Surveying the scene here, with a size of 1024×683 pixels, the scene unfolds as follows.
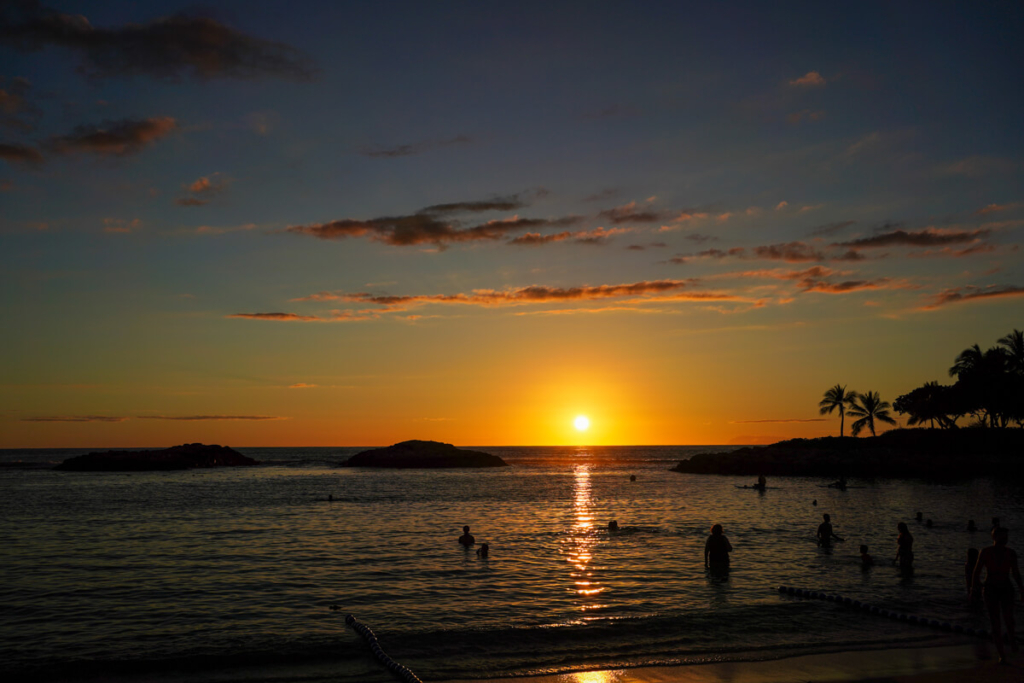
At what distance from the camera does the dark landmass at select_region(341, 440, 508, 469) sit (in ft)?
467

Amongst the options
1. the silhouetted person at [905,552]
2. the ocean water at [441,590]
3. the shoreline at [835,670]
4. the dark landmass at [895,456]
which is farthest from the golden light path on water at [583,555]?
the dark landmass at [895,456]

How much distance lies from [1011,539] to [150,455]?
139m

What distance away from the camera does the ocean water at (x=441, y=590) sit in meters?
16.6

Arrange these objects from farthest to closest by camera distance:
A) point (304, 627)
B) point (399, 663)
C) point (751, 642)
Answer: point (304, 627) → point (751, 642) → point (399, 663)

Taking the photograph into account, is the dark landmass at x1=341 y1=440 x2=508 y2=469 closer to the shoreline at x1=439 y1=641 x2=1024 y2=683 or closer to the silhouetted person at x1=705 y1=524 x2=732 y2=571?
the silhouetted person at x1=705 y1=524 x2=732 y2=571

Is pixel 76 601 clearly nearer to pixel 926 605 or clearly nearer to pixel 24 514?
pixel 926 605

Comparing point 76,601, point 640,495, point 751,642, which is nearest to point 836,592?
point 751,642

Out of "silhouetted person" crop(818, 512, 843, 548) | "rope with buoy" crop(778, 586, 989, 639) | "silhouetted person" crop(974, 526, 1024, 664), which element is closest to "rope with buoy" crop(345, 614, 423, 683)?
"silhouetted person" crop(974, 526, 1024, 664)

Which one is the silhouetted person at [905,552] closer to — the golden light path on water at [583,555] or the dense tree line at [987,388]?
the golden light path on water at [583,555]

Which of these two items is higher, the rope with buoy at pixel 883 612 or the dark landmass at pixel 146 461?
the rope with buoy at pixel 883 612

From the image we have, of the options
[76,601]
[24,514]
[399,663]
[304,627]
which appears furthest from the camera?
[24,514]

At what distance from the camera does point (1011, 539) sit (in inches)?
1339

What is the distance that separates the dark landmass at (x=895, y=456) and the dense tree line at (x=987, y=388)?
12.8 ft

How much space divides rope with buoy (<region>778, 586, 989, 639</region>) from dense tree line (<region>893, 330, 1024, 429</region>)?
9533 centimetres
